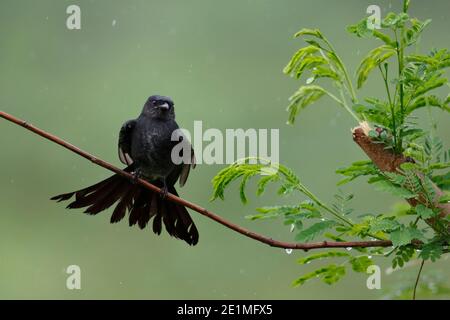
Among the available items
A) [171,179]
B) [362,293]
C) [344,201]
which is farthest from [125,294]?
[344,201]

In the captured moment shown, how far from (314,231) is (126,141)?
2.38 metres

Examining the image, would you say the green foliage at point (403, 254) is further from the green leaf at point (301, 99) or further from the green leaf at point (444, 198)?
the green leaf at point (301, 99)

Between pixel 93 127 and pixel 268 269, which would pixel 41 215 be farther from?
pixel 268 269

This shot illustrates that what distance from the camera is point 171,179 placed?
4.69 m

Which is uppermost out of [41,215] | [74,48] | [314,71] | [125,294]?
[74,48]

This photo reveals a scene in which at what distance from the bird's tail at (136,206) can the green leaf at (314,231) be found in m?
0.97

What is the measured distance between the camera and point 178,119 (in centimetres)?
968

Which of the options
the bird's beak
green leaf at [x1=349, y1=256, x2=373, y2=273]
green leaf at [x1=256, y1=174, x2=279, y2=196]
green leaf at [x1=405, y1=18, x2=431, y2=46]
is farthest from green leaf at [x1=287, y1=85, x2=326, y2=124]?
the bird's beak

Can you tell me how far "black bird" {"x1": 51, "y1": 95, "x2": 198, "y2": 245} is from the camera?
364 centimetres

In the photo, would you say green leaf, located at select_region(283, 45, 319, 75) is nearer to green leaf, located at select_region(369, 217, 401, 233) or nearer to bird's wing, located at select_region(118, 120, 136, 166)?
green leaf, located at select_region(369, 217, 401, 233)

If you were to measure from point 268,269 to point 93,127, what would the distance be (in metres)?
2.86

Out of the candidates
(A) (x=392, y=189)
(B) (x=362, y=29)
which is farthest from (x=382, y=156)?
(B) (x=362, y=29)

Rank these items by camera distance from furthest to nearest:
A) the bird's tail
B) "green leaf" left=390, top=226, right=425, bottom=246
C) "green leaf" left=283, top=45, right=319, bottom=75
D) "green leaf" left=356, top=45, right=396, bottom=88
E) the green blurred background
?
1. the green blurred background
2. the bird's tail
3. "green leaf" left=283, top=45, right=319, bottom=75
4. "green leaf" left=356, top=45, right=396, bottom=88
5. "green leaf" left=390, top=226, right=425, bottom=246

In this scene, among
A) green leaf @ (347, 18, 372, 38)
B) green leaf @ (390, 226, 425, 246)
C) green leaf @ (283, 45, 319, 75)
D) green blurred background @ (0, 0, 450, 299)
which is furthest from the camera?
green blurred background @ (0, 0, 450, 299)
